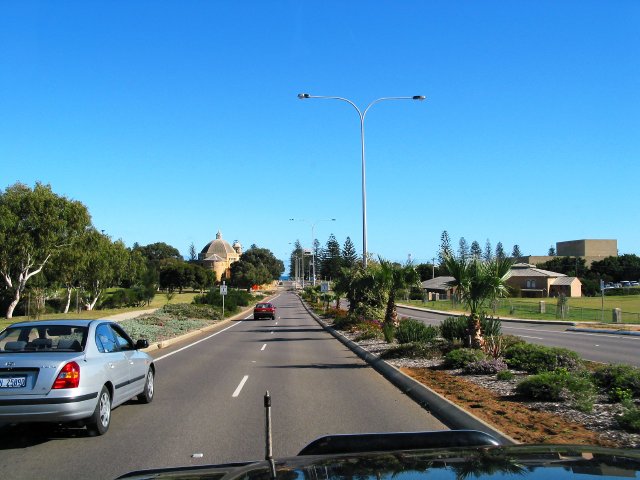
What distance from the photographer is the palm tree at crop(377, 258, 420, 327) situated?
25.0m

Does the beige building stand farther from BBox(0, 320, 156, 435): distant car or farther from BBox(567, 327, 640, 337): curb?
BBox(0, 320, 156, 435): distant car

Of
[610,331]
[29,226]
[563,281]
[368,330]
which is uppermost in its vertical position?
[29,226]

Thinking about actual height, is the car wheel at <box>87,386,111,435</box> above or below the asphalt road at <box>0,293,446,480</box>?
above

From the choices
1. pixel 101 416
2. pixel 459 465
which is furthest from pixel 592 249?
pixel 459 465

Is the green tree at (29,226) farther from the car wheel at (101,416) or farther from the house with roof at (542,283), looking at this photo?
the house with roof at (542,283)

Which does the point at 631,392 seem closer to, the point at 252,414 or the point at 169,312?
the point at 252,414

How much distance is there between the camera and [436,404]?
34.5ft

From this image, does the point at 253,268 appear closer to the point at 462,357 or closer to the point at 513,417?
the point at 462,357

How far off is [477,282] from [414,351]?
299 centimetres

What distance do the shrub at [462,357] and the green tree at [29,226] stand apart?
136 ft

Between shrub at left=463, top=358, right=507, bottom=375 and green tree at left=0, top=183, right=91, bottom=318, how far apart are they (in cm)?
4226

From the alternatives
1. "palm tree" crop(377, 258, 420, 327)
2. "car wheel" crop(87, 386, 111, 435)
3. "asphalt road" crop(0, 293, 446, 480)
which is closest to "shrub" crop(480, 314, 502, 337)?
"asphalt road" crop(0, 293, 446, 480)

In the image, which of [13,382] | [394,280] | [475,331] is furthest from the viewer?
[394,280]

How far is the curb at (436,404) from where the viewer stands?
8234 millimetres
